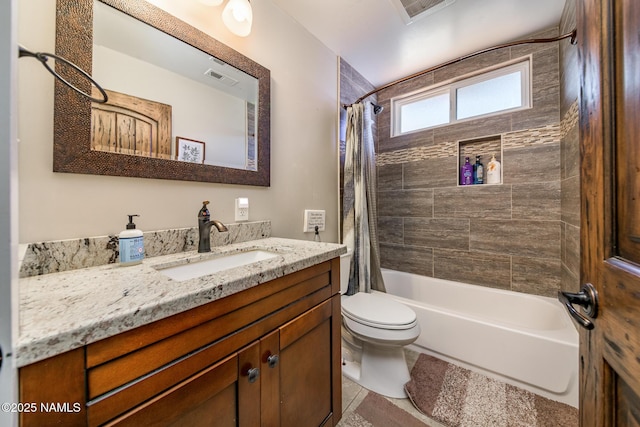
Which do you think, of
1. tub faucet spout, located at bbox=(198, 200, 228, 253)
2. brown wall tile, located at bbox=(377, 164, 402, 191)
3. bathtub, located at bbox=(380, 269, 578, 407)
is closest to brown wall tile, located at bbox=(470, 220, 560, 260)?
bathtub, located at bbox=(380, 269, 578, 407)

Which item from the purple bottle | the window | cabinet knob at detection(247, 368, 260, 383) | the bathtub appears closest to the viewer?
cabinet knob at detection(247, 368, 260, 383)

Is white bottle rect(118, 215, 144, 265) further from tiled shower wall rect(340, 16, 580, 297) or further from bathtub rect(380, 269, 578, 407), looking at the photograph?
tiled shower wall rect(340, 16, 580, 297)

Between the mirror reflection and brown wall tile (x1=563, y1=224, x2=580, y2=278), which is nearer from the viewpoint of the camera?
the mirror reflection

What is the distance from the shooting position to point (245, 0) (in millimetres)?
1142

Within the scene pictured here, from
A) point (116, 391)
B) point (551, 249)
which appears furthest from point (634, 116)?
point (551, 249)

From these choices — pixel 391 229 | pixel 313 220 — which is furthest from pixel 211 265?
pixel 391 229

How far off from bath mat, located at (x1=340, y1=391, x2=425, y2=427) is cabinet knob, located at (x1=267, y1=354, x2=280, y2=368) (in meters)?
0.74

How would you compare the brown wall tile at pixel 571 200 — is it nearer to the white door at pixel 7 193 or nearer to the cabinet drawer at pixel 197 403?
the cabinet drawer at pixel 197 403

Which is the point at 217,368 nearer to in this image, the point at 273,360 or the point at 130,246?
the point at 273,360

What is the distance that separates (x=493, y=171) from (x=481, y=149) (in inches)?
8.8

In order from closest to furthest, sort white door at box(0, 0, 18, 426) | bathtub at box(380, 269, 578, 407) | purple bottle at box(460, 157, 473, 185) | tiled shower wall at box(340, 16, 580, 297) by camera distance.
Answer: white door at box(0, 0, 18, 426), bathtub at box(380, 269, 578, 407), tiled shower wall at box(340, 16, 580, 297), purple bottle at box(460, 157, 473, 185)

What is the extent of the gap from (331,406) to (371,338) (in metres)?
0.41

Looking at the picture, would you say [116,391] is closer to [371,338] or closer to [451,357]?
[371,338]

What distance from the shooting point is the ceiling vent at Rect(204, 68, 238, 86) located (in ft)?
3.76
